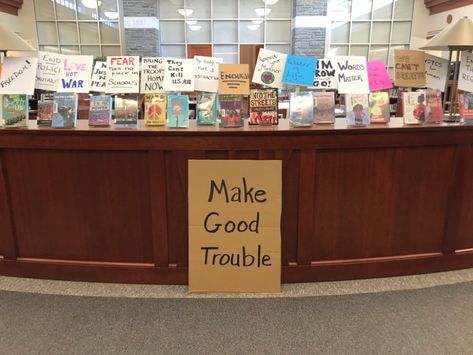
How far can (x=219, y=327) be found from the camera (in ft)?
5.80

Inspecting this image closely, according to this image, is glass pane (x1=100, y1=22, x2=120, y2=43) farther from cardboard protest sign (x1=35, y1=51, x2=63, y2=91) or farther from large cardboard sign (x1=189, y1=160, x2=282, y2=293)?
large cardboard sign (x1=189, y1=160, x2=282, y2=293)

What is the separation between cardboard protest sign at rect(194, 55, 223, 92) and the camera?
2.12 metres

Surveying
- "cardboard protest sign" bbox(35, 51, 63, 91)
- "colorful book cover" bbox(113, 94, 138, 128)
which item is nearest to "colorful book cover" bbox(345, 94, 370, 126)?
"colorful book cover" bbox(113, 94, 138, 128)

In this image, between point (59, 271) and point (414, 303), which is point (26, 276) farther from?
point (414, 303)

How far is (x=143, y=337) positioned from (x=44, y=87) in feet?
4.90

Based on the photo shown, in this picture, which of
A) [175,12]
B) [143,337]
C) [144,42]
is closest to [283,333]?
[143,337]

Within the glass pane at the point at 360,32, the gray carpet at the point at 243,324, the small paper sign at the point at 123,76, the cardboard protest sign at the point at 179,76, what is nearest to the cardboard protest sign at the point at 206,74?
the cardboard protest sign at the point at 179,76

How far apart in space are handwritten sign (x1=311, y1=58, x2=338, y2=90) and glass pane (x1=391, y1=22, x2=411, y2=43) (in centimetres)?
1006

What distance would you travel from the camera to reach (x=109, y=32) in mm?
10445

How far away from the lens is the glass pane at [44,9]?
10383 millimetres

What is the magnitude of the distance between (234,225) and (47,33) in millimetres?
11077

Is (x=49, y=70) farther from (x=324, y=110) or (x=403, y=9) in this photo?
(x=403, y=9)

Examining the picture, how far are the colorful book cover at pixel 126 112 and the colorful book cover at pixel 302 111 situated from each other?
34.4 inches

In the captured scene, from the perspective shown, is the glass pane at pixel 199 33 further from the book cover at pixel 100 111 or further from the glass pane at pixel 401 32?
the book cover at pixel 100 111
